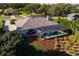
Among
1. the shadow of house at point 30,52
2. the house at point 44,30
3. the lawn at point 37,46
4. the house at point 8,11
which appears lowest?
the shadow of house at point 30,52

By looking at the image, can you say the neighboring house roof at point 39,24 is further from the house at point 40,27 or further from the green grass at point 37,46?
the green grass at point 37,46

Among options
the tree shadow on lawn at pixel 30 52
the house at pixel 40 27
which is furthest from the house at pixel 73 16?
the tree shadow on lawn at pixel 30 52

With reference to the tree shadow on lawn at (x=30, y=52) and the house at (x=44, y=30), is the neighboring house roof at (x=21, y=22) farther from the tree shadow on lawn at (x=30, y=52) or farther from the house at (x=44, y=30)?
the tree shadow on lawn at (x=30, y=52)

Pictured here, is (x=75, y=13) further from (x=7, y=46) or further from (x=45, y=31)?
(x=7, y=46)

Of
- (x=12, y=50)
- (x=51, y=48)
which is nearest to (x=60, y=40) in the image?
(x=51, y=48)

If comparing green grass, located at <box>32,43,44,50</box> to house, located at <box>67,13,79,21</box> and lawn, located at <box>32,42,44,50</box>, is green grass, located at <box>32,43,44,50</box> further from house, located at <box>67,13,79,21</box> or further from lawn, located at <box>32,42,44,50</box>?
house, located at <box>67,13,79,21</box>

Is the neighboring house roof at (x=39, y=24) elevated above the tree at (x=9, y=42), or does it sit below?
above

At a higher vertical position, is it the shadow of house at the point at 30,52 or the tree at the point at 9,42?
the tree at the point at 9,42

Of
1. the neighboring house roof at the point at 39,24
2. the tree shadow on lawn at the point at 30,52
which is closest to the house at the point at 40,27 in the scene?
the neighboring house roof at the point at 39,24
